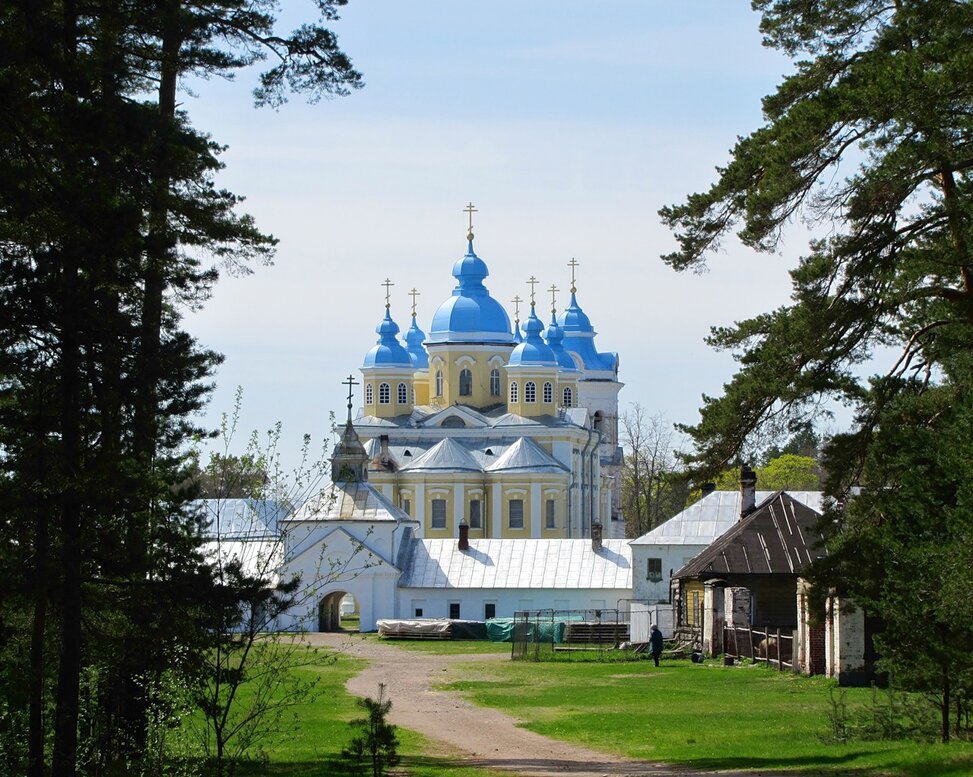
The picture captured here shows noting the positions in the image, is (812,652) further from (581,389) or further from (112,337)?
(581,389)

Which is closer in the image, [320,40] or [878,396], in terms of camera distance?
[320,40]

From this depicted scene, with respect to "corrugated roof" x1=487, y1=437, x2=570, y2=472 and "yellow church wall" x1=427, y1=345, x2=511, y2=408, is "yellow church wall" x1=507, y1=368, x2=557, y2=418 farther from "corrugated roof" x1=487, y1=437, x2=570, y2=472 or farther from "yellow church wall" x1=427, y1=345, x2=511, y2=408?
"corrugated roof" x1=487, y1=437, x2=570, y2=472

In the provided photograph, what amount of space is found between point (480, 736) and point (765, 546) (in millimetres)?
20078

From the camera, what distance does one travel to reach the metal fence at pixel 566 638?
1752 inches

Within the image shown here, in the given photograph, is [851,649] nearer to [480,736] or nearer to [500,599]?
[480,736]

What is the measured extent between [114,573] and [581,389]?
93997 mm

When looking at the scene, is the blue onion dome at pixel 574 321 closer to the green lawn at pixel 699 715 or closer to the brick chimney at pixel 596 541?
the brick chimney at pixel 596 541

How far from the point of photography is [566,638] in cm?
5103

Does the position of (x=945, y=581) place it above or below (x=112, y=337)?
below

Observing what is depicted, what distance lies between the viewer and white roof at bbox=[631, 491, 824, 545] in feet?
180

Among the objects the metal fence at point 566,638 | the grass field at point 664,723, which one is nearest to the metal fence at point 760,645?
the grass field at point 664,723

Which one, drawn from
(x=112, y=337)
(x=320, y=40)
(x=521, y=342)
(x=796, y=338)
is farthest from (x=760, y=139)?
(x=521, y=342)

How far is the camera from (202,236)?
58.2ft

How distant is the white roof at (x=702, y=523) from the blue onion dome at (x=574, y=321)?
54875 mm
